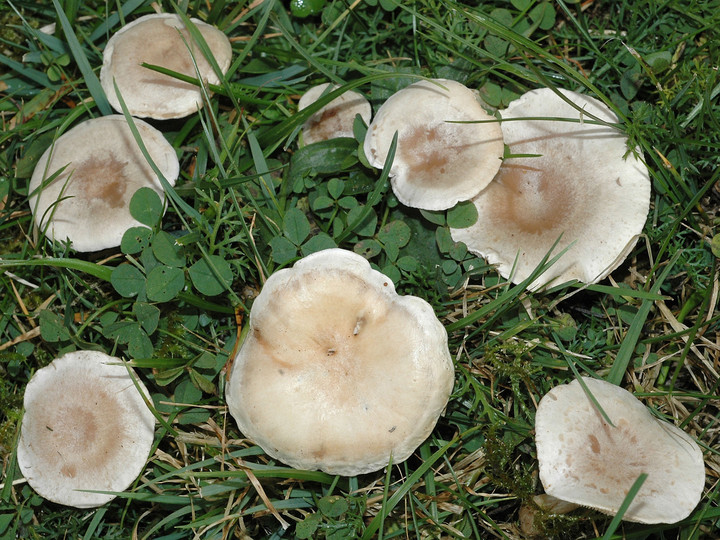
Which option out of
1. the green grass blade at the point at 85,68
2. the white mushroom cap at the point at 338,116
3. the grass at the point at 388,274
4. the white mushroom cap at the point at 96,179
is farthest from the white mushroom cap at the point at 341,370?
the green grass blade at the point at 85,68

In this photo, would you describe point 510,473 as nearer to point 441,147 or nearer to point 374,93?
A: point 441,147

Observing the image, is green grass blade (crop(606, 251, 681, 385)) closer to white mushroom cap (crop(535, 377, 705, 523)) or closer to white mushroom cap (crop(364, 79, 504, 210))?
white mushroom cap (crop(535, 377, 705, 523))

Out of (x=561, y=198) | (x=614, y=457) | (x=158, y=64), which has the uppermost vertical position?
(x=561, y=198)

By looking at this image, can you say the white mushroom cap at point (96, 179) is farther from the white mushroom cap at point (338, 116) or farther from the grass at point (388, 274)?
the white mushroom cap at point (338, 116)

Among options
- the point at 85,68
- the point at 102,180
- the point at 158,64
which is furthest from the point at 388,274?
the point at 85,68

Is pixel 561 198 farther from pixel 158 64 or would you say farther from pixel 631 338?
pixel 158 64

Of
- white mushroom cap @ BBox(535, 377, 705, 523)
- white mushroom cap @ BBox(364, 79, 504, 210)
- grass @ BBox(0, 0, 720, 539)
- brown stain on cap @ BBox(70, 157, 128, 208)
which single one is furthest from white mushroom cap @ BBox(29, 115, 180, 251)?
white mushroom cap @ BBox(535, 377, 705, 523)

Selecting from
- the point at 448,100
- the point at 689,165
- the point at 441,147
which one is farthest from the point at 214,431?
the point at 689,165
